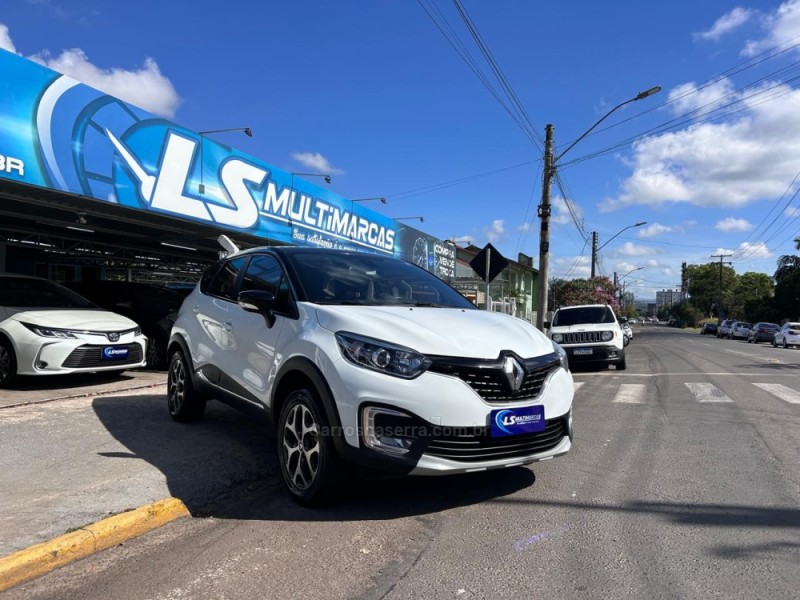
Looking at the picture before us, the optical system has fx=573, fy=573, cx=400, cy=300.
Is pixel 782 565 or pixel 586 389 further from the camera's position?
pixel 586 389

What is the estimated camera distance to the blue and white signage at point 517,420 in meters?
3.53

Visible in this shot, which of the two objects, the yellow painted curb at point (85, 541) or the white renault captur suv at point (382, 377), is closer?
the yellow painted curb at point (85, 541)

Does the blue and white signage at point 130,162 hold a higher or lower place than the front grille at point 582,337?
higher

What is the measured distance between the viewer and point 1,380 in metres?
7.65

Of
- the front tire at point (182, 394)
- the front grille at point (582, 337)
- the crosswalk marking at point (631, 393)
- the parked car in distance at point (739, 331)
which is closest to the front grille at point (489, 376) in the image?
the front tire at point (182, 394)

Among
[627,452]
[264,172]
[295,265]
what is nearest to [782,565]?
[627,452]

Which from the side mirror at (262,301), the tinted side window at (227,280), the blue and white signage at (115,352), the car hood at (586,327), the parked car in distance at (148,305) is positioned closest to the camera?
the side mirror at (262,301)

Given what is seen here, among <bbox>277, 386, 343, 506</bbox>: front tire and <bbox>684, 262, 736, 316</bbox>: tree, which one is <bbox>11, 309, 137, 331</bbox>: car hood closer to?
<bbox>277, 386, 343, 506</bbox>: front tire

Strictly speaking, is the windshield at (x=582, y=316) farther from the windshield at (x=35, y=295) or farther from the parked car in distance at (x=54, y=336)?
the windshield at (x=35, y=295)

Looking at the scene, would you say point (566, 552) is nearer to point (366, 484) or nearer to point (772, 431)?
point (366, 484)

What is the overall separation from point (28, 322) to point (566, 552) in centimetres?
724

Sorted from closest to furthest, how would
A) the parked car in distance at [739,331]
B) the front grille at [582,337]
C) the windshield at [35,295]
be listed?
1. the windshield at [35,295]
2. the front grille at [582,337]
3. the parked car in distance at [739,331]

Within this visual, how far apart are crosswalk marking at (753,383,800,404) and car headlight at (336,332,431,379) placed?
794 centimetres

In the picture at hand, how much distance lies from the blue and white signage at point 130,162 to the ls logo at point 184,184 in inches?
0.7
